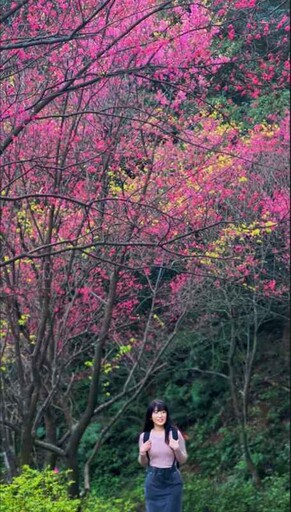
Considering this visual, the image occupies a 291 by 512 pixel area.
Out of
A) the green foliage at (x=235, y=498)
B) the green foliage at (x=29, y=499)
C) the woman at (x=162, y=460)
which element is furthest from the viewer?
the green foliage at (x=235, y=498)

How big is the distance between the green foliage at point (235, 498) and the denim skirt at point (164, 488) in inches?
262

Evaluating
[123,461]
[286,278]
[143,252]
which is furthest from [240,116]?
[123,461]

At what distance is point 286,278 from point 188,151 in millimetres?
4281

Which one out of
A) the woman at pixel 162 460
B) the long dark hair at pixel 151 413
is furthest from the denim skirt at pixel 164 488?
the long dark hair at pixel 151 413

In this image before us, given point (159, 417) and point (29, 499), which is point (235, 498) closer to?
point (159, 417)

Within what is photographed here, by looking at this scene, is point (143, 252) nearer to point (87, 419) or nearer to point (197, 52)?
point (87, 419)

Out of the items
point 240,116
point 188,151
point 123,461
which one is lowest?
point 123,461

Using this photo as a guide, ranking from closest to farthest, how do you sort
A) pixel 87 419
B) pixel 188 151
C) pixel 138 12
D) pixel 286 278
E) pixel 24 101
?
pixel 138 12
pixel 24 101
pixel 188 151
pixel 87 419
pixel 286 278

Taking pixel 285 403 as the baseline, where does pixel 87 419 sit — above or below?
below

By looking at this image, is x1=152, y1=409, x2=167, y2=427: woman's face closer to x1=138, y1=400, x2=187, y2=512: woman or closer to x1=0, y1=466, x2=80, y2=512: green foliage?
x1=138, y1=400, x2=187, y2=512: woman

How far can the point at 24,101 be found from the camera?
7422mm

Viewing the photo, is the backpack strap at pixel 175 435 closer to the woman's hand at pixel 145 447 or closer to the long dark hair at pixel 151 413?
the long dark hair at pixel 151 413

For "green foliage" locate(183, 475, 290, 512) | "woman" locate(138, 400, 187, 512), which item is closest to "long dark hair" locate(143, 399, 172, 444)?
"woman" locate(138, 400, 187, 512)

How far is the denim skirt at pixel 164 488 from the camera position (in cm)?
657
